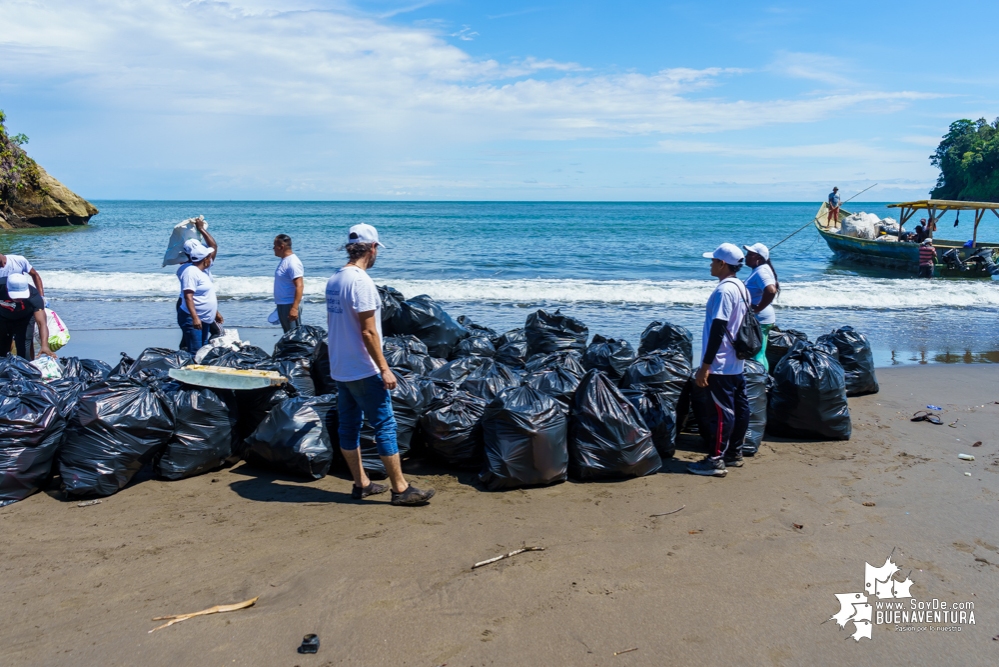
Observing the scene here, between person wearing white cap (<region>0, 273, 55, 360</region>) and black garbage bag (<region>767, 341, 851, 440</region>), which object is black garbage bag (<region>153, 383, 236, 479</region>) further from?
black garbage bag (<region>767, 341, 851, 440</region>)

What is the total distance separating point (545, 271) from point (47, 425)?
51.7ft

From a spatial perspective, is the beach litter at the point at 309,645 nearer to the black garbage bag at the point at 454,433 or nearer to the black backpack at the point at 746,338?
the black garbage bag at the point at 454,433

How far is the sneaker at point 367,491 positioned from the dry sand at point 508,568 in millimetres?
74

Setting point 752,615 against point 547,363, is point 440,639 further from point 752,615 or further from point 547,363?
point 547,363

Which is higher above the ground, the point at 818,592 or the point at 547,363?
the point at 547,363

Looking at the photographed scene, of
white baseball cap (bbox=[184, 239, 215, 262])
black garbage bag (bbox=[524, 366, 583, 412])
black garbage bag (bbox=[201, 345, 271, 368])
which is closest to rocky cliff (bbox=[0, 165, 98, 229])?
white baseball cap (bbox=[184, 239, 215, 262])

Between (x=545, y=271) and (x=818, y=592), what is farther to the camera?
(x=545, y=271)

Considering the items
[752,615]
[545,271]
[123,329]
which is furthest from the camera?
[545,271]

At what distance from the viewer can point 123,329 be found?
9.75 meters

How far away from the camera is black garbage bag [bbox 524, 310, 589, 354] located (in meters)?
6.18

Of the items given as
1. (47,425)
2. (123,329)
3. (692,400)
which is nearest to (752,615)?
(692,400)

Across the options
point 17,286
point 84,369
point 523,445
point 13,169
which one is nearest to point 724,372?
point 523,445

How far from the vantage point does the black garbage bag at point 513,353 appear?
587 centimetres

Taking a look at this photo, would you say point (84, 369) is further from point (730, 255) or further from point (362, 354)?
point (730, 255)
